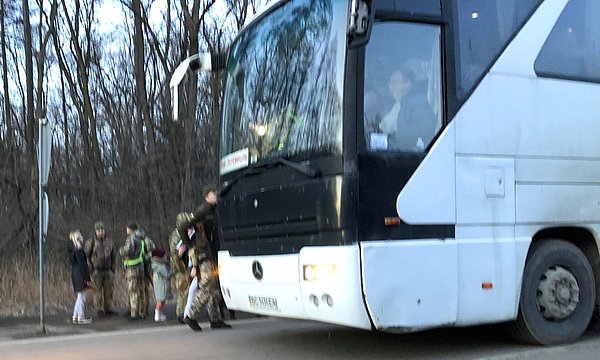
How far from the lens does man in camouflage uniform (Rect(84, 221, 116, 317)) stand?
1091 centimetres

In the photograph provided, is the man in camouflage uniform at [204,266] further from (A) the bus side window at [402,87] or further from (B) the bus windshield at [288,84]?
(A) the bus side window at [402,87]

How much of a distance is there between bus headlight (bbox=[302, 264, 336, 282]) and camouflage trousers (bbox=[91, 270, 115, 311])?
580cm

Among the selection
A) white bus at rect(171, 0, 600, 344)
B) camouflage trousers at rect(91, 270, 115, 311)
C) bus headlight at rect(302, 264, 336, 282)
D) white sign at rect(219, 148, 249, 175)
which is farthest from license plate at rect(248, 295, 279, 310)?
→ camouflage trousers at rect(91, 270, 115, 311)

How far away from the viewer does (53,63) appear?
2380 centimetres

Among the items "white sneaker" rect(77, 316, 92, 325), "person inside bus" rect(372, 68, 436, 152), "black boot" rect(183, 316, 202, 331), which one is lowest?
"white sneaker" rect(77, 316, 92, 325)

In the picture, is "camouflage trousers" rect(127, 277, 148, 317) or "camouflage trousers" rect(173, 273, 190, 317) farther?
"camouflage trousers" rect(127, 277, 148, 317)

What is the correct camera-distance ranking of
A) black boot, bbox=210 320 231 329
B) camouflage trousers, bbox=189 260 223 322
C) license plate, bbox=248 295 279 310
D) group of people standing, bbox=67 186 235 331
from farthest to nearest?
1. black boot, bbox=210 320 231 329
2. group of people standing, bbox=67 186 235 331
3. camouflage trousers, bbox=189 260 223 322
4. license plate, bbox=248 295 279 310

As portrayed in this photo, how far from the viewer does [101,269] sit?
11.1 m

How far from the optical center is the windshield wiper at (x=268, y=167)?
6.13 metres

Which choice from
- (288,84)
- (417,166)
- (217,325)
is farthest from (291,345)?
(288,84)

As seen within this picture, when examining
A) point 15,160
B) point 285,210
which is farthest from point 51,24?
point 285,210

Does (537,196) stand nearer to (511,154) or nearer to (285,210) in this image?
(511,154)

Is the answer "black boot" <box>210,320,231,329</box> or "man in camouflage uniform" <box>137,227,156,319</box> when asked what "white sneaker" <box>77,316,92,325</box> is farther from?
"black boot" <box>210,320,231,329</box>

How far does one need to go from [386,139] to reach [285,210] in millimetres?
1148
